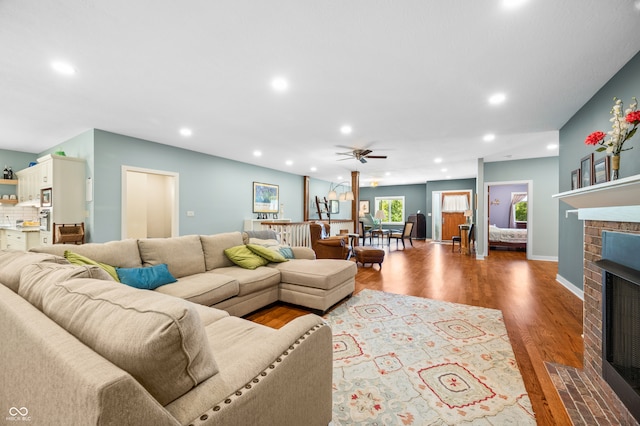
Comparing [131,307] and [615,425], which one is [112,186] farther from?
[615,425]

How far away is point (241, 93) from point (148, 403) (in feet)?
10.6

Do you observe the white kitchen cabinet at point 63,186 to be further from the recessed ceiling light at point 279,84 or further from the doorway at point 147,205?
the recessed ceiling light at point 279,84

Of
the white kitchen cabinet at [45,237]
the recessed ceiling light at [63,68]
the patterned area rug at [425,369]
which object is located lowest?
the patterned area rug at [425,369]

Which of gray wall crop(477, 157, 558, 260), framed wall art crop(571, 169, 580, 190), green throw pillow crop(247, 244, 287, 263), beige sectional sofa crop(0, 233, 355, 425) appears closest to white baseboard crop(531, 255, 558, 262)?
gray wall crop(477, 157, 558, 260)

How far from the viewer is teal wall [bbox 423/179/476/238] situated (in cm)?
1030

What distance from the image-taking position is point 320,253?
5.53m

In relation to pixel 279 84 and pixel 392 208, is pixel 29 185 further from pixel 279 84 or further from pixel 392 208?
pixel 392 208

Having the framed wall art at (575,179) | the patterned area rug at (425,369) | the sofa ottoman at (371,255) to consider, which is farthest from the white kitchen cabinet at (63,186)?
the framed wall art at (575,179)

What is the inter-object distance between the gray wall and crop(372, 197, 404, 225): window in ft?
18.6

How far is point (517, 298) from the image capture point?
3.62 metres

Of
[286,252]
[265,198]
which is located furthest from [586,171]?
[265,198]

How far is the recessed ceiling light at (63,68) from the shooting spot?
2525mm

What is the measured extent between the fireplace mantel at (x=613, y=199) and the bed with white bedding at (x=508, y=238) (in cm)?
689
